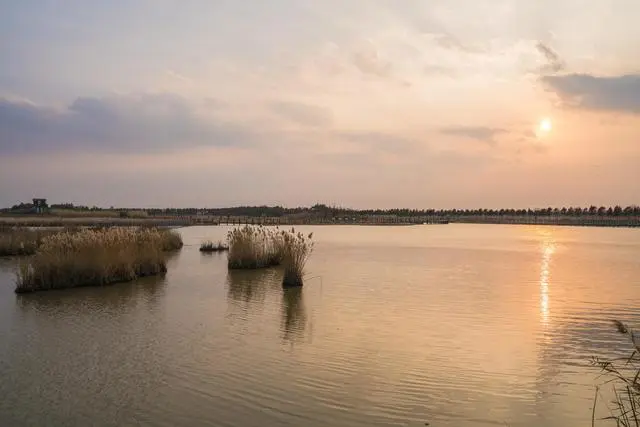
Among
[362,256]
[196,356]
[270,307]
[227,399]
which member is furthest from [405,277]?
[227,399]

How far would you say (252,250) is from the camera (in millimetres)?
18703

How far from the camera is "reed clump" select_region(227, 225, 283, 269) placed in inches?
730

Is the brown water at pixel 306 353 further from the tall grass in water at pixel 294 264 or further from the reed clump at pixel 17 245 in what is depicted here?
the reed clump at pixel 17 245

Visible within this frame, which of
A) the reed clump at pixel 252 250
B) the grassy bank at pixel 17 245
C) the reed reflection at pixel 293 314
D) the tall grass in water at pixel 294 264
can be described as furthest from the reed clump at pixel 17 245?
the reed reflection at pixel 293 314

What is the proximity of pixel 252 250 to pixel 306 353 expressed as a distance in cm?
1122

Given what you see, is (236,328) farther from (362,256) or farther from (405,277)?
(362,256)

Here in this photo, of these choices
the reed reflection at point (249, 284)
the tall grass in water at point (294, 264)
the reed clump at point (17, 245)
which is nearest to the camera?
the reed reflection at point (249, 284)

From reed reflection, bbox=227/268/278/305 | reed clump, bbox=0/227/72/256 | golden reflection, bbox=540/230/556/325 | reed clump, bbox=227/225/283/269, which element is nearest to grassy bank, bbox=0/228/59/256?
reed clump, bbox=0/227/72/256

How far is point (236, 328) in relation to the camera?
9250 millimetres

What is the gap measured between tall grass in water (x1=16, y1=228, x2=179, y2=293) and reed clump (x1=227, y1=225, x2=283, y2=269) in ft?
10.5

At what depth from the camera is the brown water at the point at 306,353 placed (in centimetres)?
549

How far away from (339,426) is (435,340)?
374 centimetres

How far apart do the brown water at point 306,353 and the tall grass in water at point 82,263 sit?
533mm

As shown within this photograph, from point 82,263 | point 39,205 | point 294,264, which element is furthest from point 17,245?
point 39,205
